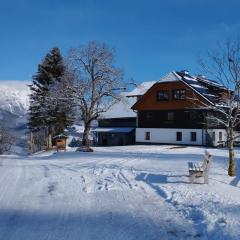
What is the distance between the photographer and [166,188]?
11.8m

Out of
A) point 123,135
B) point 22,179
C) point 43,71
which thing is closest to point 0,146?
point 123,135

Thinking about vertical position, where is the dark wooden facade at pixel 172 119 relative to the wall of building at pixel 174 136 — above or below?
above

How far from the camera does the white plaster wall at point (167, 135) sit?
4588 centimetres

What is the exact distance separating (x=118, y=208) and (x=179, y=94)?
132 feet

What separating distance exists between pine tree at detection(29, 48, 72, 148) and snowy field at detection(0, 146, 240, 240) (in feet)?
93.3

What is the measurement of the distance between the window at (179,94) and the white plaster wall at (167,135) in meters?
3.97

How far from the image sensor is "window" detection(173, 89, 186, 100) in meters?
47.7

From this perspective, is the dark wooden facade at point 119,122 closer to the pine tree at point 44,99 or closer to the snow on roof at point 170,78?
the snow on roof at point 170,78

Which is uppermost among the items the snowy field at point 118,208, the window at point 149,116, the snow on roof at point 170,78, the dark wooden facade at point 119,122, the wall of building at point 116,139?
the snow on roof at point 170,78

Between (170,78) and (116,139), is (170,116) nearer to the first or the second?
(170,78)

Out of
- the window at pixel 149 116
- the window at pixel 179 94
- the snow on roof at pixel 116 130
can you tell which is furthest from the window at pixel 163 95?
the snow on roof at pixel 116 130

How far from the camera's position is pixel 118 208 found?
9250 mm

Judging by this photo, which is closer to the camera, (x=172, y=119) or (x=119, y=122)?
(x=172, y=119)

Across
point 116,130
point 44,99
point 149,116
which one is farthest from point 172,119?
point 44,99
